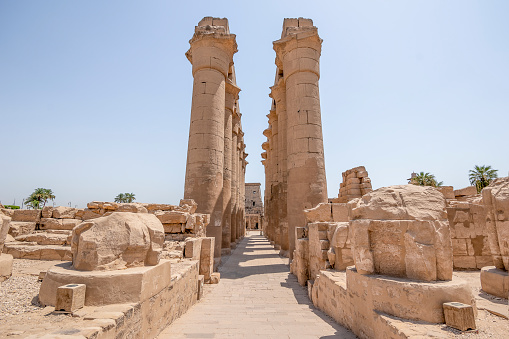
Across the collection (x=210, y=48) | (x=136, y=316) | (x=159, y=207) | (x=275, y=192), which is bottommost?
(x=136, y=316)

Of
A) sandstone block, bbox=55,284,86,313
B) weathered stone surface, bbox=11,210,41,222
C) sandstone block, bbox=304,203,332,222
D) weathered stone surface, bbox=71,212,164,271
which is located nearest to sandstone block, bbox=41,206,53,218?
weathered stone surface, bbox=11,210,41,222

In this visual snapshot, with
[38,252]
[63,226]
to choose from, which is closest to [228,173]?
[63,226]

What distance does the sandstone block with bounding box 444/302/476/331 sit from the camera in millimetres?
2543

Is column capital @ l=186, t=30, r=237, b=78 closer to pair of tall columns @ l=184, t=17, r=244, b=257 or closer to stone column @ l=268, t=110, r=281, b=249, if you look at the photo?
pair of tall columns @ l=184, t=17, r=244, b=257

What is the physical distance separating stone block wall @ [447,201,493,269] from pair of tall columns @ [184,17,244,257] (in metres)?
8.41

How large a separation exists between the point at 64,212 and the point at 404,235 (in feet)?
28.2

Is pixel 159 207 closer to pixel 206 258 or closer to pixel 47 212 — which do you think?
pixel 206 258

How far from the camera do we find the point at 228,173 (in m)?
14.9

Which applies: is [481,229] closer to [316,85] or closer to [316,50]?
[316,85]

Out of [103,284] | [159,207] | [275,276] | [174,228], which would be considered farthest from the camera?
[275,276]

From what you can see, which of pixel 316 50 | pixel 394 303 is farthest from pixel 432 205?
pixel 316 50

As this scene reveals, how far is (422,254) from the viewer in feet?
10.2

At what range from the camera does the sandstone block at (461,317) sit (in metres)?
2.54

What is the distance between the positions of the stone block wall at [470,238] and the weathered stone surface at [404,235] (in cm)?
468
